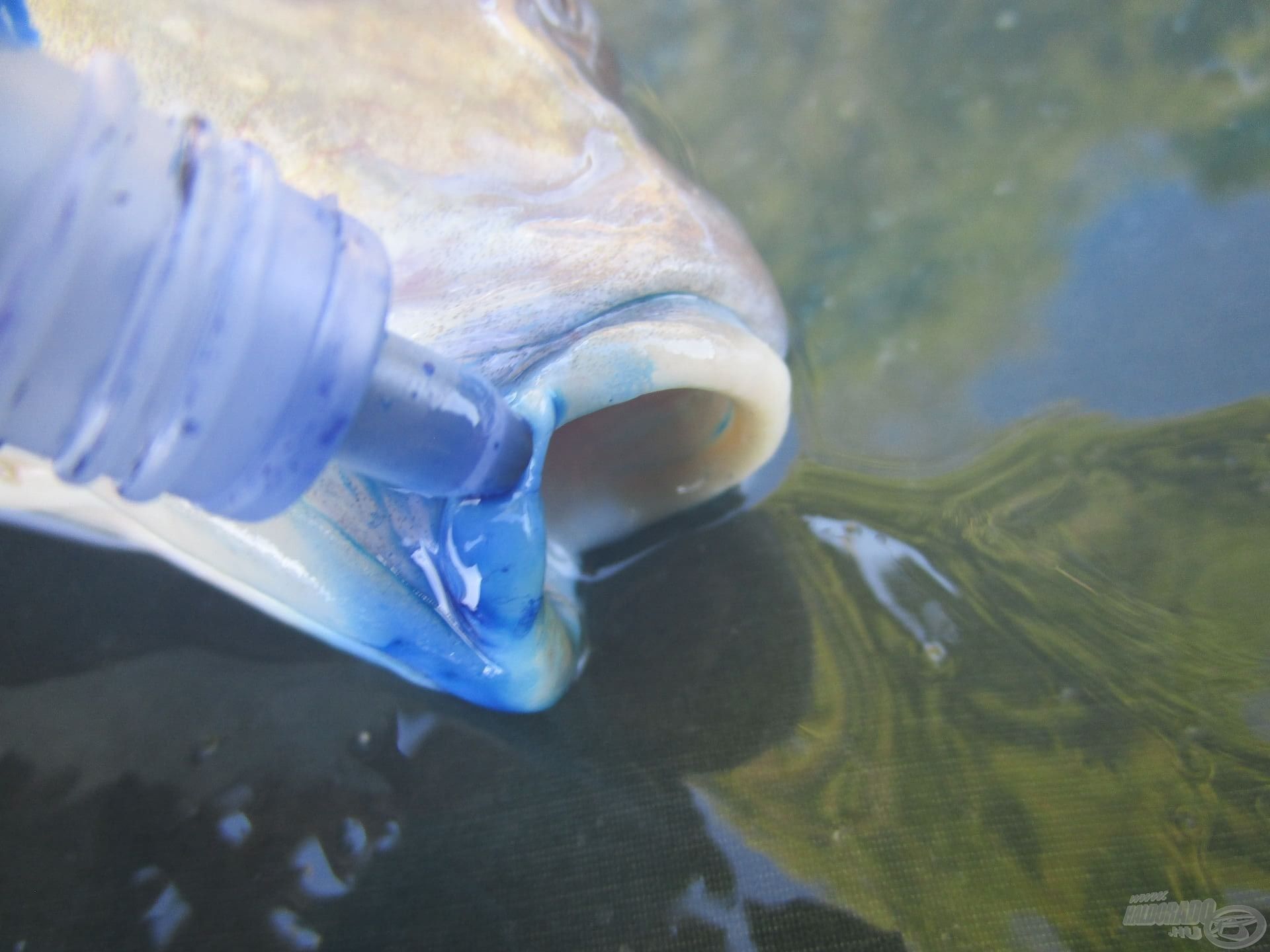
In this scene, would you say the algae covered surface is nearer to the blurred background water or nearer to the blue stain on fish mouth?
the blurred background water

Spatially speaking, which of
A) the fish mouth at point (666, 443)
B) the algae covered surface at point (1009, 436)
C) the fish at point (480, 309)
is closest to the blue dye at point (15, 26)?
the fish at point (480, 309)

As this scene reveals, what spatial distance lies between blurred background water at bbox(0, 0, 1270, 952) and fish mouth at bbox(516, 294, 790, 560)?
0.05 m

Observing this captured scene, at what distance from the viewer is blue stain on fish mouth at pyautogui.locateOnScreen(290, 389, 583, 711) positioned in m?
0.54

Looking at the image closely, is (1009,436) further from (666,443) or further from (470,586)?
(470,586)

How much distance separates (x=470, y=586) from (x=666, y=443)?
282mm

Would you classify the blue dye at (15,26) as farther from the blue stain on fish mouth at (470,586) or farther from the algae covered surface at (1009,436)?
the algae covered surface at (1009,436)

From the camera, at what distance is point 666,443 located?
78 cm

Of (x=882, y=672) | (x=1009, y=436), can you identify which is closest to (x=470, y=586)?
(x=882, y=672)

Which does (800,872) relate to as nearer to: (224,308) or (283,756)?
(283,756)

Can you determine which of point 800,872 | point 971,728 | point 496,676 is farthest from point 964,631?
point 496,676

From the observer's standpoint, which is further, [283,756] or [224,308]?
[283,756]

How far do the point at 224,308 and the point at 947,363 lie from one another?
737 millimetres

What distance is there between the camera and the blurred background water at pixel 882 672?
59cm

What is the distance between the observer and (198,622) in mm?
730
